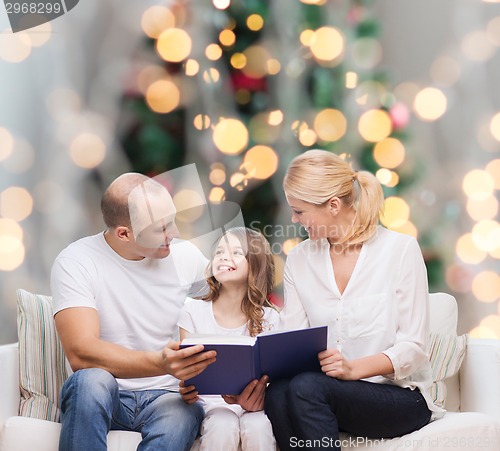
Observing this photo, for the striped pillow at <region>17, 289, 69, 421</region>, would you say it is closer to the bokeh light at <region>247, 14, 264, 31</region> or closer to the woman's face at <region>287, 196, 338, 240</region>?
the woman's face at <region>287, 196, 338, 240</region>

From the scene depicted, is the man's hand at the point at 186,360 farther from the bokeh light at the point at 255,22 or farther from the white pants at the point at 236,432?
the bokeh light at the point at 255,22

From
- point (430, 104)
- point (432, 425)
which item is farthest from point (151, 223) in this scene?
point (430, 104)

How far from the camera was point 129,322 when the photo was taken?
6.31 ft

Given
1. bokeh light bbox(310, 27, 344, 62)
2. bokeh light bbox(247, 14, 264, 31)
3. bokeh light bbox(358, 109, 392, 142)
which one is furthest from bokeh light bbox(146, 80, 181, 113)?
bokeh light bbox(358, 109, 392, 142)

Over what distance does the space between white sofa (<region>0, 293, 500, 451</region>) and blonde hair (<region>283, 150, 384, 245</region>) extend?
0.48 meters

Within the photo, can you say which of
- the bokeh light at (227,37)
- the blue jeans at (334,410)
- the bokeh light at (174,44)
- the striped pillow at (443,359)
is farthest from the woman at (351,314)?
the bokeh light at (174,44)

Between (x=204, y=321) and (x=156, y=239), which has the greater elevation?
(x=156, y=239)

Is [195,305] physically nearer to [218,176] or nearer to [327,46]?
[218,176]

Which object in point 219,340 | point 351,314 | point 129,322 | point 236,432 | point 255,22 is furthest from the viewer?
point 255,22

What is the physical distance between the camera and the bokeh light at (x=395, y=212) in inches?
104

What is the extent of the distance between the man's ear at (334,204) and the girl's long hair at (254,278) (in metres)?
0.28

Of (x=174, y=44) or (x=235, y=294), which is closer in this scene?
(x=235, y=294)

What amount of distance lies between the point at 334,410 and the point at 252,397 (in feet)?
0.69

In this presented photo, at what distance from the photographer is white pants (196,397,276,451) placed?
1674mm
